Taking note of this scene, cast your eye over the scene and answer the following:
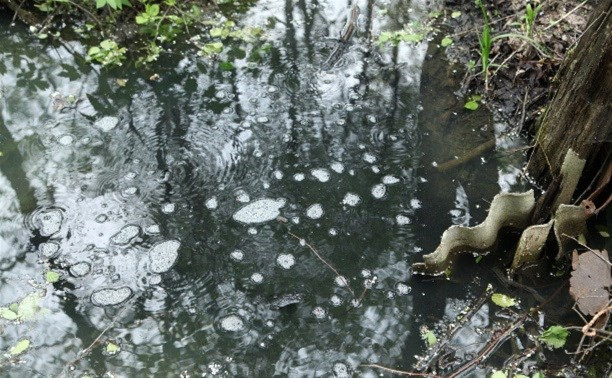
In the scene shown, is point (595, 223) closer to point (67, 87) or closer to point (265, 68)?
point (265, 68)

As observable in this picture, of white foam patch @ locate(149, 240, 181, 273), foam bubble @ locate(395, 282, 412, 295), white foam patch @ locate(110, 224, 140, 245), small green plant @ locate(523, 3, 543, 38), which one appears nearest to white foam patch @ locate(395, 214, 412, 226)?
foam bubble @ locate(395, 282, 412, 295)

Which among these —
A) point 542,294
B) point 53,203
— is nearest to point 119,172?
point 53,203

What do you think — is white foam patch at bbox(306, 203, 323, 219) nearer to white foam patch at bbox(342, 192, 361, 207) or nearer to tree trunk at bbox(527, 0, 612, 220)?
white foam patch at bbox(342, 192, 361, 207)

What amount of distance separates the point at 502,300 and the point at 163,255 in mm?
1643

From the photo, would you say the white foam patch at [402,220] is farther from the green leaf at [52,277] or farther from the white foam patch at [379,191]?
the green leaf at [52,277]

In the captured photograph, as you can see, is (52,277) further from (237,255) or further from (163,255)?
(237,255)

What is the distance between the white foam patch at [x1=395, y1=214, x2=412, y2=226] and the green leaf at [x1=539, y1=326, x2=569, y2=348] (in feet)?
2.80

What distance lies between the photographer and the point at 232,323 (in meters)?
2.59

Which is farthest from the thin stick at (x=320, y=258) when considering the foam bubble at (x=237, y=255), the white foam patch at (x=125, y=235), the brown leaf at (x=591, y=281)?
the brown leaf at (x=591, y=281)

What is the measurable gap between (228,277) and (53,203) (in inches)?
42.6

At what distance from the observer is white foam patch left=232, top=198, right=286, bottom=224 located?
302 centimetres

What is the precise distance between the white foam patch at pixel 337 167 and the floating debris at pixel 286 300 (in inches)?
33.5

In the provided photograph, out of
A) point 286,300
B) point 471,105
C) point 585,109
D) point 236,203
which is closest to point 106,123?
point 236,203

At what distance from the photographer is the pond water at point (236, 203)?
2543 mm
